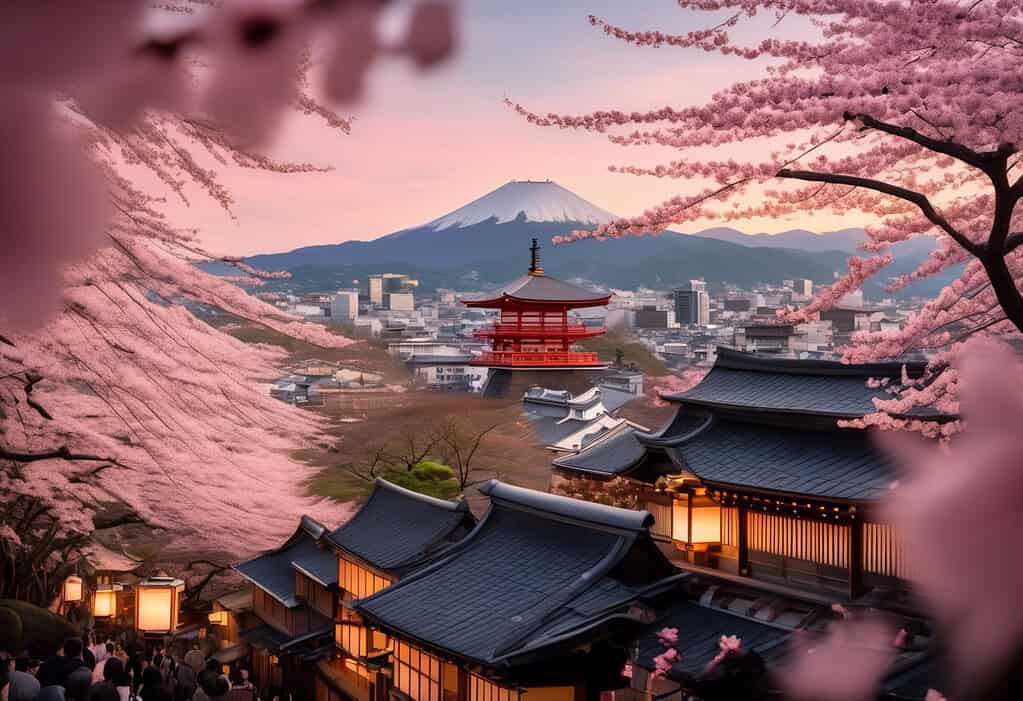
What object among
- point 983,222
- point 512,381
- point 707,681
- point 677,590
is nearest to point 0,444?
point 707,681

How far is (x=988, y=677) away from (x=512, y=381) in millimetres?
36089

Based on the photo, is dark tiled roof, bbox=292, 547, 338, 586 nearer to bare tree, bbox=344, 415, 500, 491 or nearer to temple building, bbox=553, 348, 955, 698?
temple building, bbox=553, 348, 955, 698

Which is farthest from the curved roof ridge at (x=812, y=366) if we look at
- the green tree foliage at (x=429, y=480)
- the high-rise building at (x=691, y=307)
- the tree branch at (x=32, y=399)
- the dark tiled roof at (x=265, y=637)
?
the high-rise building at (x=691, y=307)

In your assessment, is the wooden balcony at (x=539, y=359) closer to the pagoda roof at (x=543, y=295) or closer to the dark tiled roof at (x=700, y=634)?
the pagoda roof at (x=543, y=295)

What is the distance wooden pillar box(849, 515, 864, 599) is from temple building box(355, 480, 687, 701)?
1.76m

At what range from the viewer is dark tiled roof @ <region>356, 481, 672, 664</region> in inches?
402

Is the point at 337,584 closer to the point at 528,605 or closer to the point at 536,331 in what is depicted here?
the point at 528,605

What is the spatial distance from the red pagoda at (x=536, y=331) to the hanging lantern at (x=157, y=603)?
22669 millimetres

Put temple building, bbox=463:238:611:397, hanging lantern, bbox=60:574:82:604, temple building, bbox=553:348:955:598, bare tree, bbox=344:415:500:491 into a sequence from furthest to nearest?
temple building, bbox=463:238:611:397 → bare tree, bbox=344:415:500:491 → hanging lantern, bbox=60:574:82:604 → temple building, bbox=553:348:955:598

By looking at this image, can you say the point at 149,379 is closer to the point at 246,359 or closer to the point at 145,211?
the point at 246,359

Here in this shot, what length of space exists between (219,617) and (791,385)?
14924 mm

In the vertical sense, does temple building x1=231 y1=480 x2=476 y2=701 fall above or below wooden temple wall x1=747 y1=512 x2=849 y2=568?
below

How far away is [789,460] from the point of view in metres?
12.3

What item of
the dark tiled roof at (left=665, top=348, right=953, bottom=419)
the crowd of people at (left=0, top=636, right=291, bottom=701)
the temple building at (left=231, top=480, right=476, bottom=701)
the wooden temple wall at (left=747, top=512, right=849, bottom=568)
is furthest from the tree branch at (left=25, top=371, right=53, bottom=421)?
the dark tiled roof at (left=665, top=348, right=953, bottom=419)
